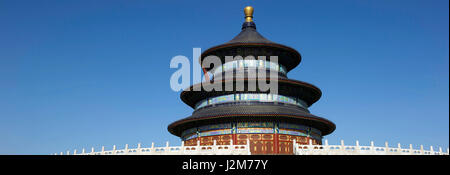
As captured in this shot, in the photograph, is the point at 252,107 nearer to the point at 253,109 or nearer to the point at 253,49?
the point at 253,109

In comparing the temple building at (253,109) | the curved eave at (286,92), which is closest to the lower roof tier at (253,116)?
the temple building at (253,109)

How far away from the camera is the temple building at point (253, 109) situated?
30.4 metres

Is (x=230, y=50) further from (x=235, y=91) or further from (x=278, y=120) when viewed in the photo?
(x=278, y=120)

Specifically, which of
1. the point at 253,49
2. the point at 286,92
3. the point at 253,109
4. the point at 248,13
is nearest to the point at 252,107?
the point at 253,109

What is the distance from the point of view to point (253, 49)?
36.8m

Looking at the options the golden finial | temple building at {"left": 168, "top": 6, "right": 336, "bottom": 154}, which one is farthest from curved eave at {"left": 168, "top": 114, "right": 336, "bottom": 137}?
the golden finial

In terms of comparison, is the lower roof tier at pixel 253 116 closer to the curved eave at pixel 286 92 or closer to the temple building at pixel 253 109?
the temple building at pixel 253 109

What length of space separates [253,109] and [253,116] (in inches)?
24.9

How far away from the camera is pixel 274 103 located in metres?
33.0

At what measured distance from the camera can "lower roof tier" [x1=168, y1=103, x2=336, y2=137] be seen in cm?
2992

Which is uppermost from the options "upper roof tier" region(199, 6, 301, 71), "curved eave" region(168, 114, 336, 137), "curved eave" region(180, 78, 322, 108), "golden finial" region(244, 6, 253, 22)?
"golden finial" region(244, 6, 253, 22)

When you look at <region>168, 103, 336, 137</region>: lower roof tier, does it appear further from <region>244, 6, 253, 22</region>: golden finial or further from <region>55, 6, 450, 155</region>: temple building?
<region>244, 6, 253, 22</region>: golden finial
